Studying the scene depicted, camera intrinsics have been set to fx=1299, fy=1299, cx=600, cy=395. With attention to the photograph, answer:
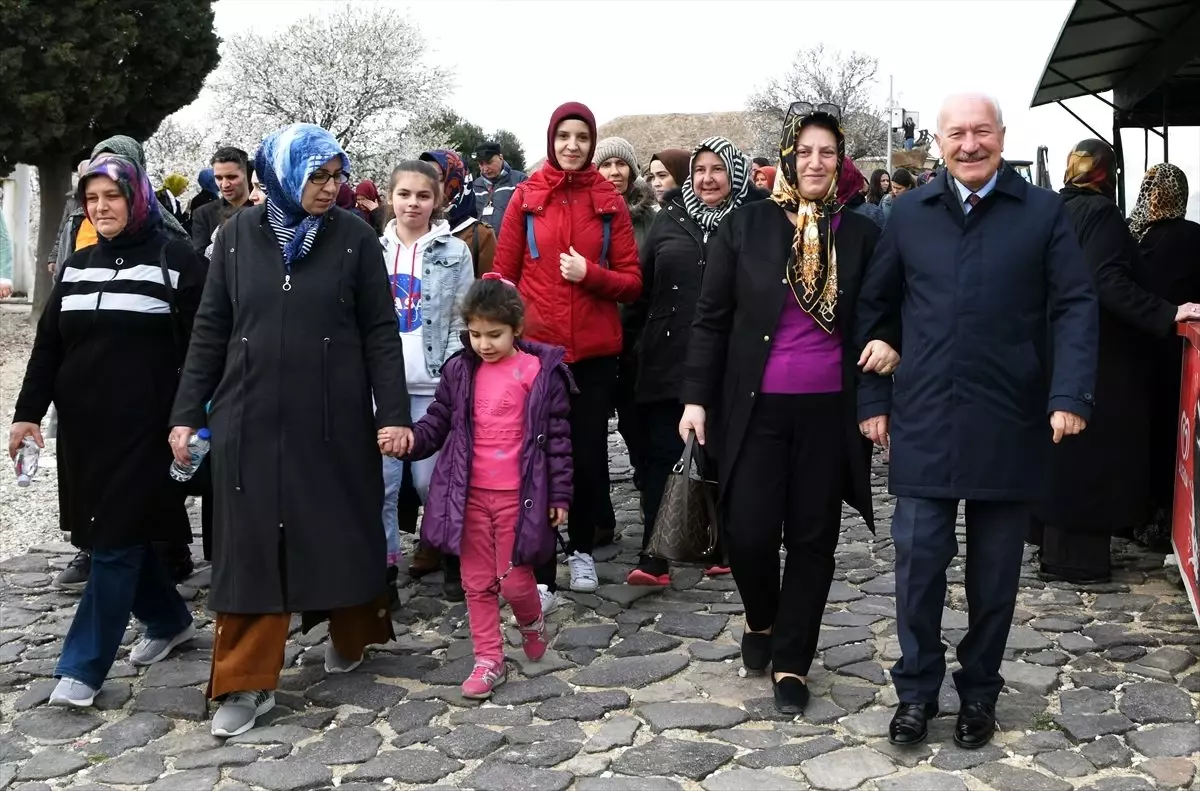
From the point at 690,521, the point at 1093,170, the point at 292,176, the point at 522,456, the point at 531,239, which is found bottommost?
the point at 690,521

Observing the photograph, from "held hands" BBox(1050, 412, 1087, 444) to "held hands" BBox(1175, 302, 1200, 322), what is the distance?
7.14ft

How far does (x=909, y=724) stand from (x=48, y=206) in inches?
835

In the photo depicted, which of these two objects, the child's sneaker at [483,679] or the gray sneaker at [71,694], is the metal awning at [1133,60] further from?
the gray sneaker at [71,694]

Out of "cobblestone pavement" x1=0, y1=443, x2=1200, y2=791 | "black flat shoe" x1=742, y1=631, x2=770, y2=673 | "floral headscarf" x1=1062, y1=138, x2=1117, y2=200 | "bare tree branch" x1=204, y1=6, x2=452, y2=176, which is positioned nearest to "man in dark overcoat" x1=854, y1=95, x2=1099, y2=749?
"cobblestone pavement" x1=0, y1=443, x2=1200, y2=791

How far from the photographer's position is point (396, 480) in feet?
20.2

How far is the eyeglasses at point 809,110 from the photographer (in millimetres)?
4617

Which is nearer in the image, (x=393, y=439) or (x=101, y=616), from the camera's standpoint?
(x=393, y=439)

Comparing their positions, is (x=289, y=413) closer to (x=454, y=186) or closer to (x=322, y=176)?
(x=322, y=176)

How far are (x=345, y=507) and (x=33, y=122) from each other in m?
18.7

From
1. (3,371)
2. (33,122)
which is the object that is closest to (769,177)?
(3,371)

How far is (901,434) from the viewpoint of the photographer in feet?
14.3

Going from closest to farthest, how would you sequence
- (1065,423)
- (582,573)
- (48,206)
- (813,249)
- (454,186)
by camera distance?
(1065,423) < (813,249) < (582,573) < (454,186) < (48,206)

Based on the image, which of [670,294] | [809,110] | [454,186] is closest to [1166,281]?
[670,294]

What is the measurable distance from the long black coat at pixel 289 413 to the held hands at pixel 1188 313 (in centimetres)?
358
